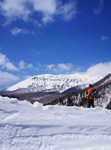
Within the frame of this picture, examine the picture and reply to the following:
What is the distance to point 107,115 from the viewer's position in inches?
423

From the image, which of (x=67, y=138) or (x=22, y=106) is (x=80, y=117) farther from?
(x=22, y=106)

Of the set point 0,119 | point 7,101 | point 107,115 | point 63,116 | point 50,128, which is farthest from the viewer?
point 107,115

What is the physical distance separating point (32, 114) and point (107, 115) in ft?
13.7

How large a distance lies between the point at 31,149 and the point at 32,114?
4.29 ft

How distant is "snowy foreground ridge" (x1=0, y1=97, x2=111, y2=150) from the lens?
305 inches

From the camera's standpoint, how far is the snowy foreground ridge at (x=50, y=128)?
25.5 feet

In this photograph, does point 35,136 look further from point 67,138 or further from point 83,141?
point 83,141

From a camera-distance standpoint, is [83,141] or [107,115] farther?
[107,115]

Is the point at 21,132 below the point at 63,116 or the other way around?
below

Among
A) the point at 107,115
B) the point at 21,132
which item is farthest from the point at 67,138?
the point at 107,115

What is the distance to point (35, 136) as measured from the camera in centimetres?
819

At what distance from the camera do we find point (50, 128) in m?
8.62

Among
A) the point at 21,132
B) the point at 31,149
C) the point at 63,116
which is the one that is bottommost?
the point at 31,149

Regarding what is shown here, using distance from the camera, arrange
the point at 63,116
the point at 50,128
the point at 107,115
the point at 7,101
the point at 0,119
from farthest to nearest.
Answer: the point at 107,115 < the point at 63,116 < the point at 50,128 < the point at 7,101 < the point at 0,119
